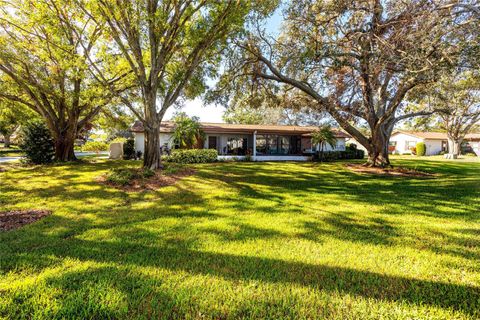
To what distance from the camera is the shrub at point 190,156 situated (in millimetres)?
17094

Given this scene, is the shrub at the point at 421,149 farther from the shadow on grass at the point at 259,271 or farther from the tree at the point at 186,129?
the shadow on grass at the point at 259,271

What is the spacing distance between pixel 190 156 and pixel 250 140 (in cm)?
926

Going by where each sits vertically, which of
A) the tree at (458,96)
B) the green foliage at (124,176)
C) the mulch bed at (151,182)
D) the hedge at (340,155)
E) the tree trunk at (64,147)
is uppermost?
the tree at (458,96)

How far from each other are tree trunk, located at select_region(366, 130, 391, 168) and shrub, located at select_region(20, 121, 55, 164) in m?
22.7

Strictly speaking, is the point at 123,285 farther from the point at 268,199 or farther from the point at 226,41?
the point at 226,41

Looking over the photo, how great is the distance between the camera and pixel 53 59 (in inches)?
529

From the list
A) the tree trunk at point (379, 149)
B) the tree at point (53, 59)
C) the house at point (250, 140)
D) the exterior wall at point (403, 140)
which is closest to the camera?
the tree at point (53, 59)

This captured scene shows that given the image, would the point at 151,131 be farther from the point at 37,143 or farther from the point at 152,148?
the point at 37,143

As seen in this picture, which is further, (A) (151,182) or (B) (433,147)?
(B) (433,147)

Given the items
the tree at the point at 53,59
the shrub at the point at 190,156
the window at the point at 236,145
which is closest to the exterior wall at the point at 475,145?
the window at the point at 236,145

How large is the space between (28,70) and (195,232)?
54.5 ft

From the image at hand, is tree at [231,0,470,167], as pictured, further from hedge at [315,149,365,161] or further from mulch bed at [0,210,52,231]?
mulch bed at [0,210,52,231]

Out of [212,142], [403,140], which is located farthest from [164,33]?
[403,140]

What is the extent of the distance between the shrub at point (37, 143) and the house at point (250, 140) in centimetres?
590
